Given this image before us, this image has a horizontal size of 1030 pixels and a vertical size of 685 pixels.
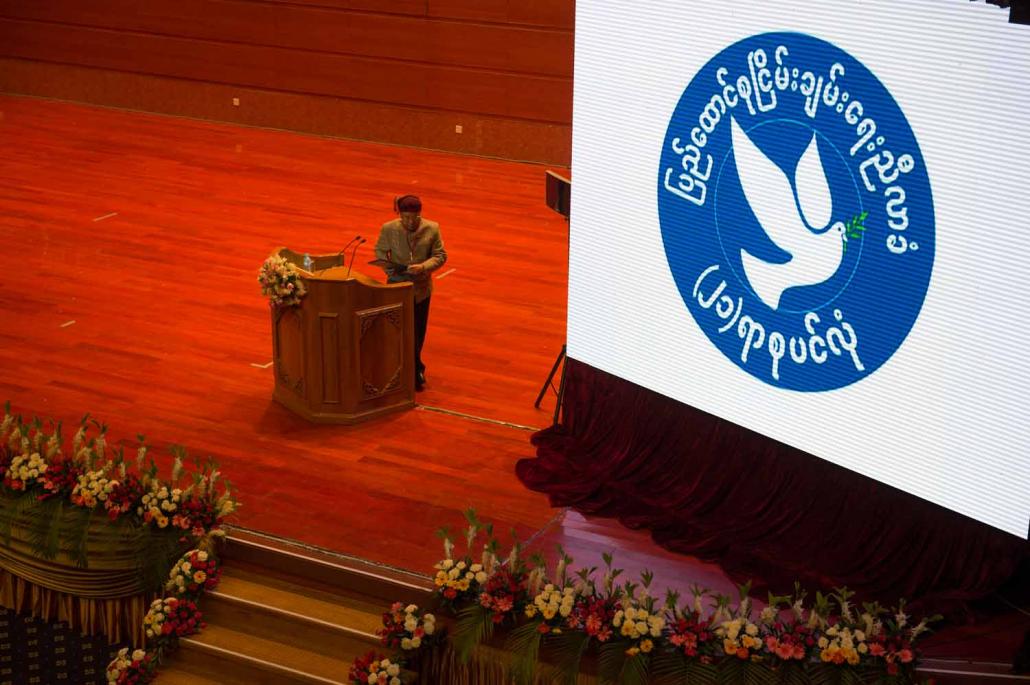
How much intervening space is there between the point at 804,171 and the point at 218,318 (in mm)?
4466

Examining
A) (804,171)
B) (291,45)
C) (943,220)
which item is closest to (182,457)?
(804,171)

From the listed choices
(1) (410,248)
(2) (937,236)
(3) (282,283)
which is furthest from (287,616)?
(2) (937,236)

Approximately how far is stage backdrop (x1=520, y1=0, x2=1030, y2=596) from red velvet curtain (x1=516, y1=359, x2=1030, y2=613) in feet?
0.04

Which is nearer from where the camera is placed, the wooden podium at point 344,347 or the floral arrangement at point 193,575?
the floral arrangement at point 193,575

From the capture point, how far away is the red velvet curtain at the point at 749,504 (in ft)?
17.3

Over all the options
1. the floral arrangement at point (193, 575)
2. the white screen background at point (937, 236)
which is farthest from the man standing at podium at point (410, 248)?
the floral arrangement at point (193, 575)

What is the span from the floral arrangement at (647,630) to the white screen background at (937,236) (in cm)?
64

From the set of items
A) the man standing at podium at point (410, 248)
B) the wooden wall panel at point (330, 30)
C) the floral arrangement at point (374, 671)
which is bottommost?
the floral arrangement at point (374, 671)

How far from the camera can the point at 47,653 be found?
5.99 meters

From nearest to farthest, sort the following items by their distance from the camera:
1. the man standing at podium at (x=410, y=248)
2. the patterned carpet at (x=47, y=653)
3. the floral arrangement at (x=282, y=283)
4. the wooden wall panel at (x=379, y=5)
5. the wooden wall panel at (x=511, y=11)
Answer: the patterned carpet at (x=47, y=653), the floral arrangement at (x=282, y=283), the man standing at podium at (x=410, y=248), the wooden wall panel at (x=511, y=11), the wooden wall panel at (x=379, y=5)

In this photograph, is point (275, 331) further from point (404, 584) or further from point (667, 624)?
point (667, 624)

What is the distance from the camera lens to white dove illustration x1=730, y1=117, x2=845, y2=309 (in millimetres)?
5250

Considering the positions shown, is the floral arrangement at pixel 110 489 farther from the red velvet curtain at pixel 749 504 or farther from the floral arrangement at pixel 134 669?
the red velvet curtain at pixel 749 504

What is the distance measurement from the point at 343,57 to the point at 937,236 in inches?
364
